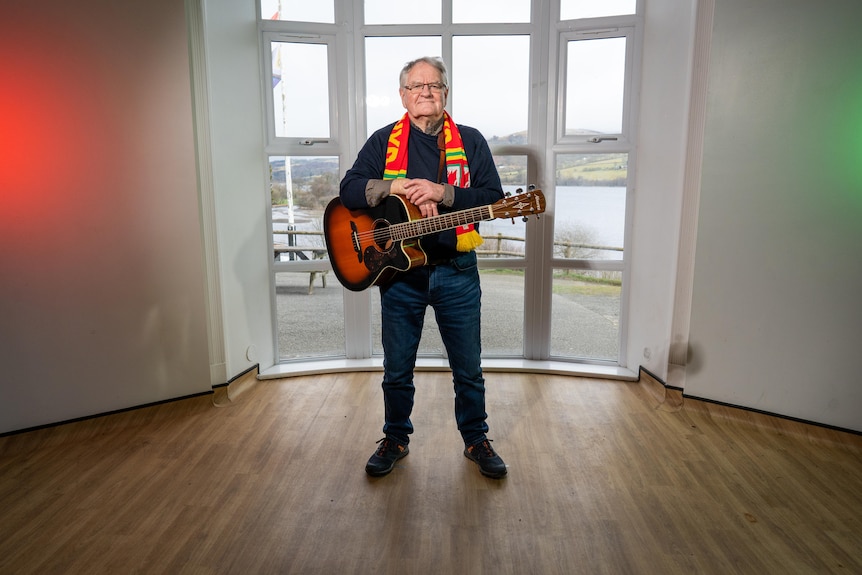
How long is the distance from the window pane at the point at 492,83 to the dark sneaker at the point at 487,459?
2057 mm

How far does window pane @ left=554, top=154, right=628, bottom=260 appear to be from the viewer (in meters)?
3.73

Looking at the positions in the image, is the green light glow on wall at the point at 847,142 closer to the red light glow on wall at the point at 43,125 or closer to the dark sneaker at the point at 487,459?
the dark sneaker at the point at 487,459

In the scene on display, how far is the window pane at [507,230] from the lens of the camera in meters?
3.83

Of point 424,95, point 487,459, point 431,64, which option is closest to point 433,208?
point 424,95

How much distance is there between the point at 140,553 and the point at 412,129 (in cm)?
192

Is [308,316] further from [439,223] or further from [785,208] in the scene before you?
[785,208]

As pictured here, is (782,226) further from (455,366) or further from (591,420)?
(455,366)

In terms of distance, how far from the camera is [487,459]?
258 centimetres

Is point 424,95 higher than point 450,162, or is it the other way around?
point 424,95

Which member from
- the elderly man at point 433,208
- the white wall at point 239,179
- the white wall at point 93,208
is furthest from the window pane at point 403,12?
the elderly man at point 433,208

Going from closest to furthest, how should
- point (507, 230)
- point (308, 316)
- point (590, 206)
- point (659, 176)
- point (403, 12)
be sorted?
point (659, 176) < point (403, 12) < point (590, 206) < point (507, 230) < point (308, 316)

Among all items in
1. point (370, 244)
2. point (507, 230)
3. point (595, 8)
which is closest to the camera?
point (370, 244)

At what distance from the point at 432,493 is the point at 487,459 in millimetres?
300

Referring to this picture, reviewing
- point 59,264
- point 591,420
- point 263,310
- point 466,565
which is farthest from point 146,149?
point 591,420
